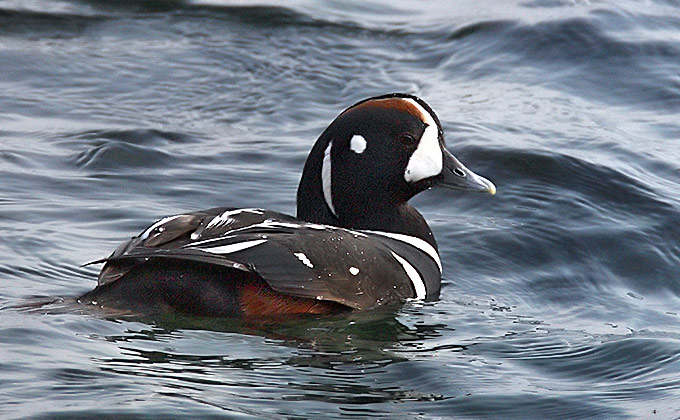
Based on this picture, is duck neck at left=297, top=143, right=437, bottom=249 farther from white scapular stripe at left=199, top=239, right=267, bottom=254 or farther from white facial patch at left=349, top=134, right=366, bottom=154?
white scapular stripe at left=199, top=239, right=267, bottom=254

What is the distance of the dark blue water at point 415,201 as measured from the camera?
17.3 feet

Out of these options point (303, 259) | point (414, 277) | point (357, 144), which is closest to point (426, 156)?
point (357, 144)

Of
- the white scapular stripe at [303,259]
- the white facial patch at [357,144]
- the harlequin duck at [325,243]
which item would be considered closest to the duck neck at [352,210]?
the harlequin duck at [325,243]

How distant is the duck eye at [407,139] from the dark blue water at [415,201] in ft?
2.68

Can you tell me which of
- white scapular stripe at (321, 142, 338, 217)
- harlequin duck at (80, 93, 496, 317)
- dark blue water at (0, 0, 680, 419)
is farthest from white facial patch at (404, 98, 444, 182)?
dark blue water at (0, 0, 680, 419)

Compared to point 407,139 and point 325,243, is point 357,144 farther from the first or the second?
point 325,243

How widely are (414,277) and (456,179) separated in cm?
68

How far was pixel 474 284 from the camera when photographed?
23.4 ft

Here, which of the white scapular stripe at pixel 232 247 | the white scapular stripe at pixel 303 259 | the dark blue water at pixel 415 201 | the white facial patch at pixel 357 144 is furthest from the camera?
the white facial patch at pixel 357 144

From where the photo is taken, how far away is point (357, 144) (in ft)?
22.1

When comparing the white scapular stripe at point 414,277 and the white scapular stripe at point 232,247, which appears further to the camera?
the white scapular stripe at point 414,277

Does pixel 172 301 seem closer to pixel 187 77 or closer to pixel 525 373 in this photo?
pixel 525 373

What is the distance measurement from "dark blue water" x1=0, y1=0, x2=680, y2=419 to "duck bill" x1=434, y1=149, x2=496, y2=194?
0.56 meters

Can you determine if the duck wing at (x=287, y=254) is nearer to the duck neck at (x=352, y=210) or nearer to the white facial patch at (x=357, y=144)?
the duck neck at (x=352, y=210)
